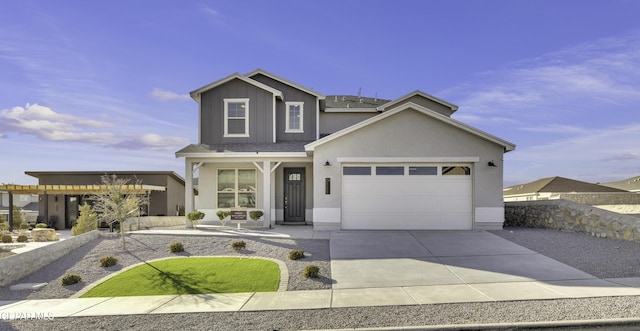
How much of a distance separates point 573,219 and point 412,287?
9035 millimetres

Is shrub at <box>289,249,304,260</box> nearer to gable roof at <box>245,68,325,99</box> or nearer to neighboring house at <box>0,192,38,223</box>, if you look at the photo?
gable roof at <box>245,68,325,99</box>

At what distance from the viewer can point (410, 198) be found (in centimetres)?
1484

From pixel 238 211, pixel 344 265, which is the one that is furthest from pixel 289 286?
pixel 238 211

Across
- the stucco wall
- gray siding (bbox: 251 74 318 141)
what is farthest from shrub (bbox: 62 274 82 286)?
gray siding (bbox: 251 74 318 141)

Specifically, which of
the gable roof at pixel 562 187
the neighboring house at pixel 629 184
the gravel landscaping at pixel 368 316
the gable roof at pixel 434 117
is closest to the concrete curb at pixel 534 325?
the gravel landscaping at pixel 368 316

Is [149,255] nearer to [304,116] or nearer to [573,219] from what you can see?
[304,116]

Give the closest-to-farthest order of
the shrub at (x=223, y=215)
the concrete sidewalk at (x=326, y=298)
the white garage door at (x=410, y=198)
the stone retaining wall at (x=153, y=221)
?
1. the concrete sidewalk at (x=326, y=298)
2. the white garage door at (x=410, y=198)
3. the shrub at (x=223, y=215)
4. the stone retaining wall at (x=153, y=221)

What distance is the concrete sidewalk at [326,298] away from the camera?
7613 mm

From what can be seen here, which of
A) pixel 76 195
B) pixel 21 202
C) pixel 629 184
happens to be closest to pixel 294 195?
pixel 76 195

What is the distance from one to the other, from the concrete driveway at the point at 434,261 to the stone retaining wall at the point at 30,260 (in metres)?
8.49

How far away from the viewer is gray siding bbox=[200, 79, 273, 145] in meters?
17.5

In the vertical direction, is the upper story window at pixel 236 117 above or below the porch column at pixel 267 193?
above

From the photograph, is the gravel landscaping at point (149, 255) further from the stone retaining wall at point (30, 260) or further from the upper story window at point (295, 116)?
the upper story window at point (295, 116)

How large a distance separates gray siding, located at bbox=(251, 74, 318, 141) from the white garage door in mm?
3975
